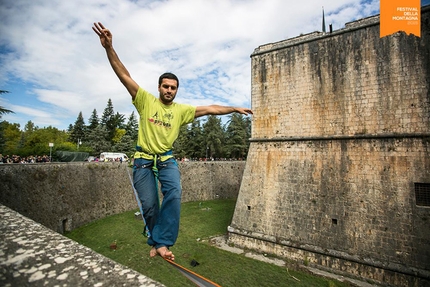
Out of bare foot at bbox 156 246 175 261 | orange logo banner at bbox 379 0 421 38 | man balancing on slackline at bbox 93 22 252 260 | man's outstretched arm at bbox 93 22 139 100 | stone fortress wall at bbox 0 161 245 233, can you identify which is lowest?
stone fortress wall at bbox 0 161 245 233

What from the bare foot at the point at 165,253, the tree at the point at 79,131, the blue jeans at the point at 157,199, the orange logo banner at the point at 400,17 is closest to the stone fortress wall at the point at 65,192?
the blue jeans at the point at 157,199

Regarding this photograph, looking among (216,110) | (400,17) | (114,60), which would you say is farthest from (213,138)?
(114,60)

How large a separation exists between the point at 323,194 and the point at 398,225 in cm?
271

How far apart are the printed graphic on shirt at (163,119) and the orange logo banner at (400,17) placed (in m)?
10.5

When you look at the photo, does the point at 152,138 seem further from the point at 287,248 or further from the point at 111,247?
the point at 111,247

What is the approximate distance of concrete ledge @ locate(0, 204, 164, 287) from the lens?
5.15ft

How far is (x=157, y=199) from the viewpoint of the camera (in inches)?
115

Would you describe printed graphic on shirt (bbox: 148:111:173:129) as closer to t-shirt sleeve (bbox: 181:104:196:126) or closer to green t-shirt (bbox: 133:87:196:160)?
green t-shirt (bbox: 133:87:196:160)

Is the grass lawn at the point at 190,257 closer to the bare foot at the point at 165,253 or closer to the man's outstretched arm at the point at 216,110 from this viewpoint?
the bare foot at the point at 165,253

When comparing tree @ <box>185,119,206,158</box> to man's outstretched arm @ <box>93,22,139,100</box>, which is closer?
man's outstretched arm @ <box>93,22,139,100</box>

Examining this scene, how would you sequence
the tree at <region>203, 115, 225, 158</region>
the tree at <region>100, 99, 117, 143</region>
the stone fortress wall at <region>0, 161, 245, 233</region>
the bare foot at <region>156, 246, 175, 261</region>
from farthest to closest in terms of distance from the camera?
the tree at <region>100, 99, 117, 143</region>
the tree at <region>203, 115, 225, 158</region>
the stone fortress wall at <region>0, 161, 245, 233</region>
the bare foot at <region>156, 246, 175, 261</region>

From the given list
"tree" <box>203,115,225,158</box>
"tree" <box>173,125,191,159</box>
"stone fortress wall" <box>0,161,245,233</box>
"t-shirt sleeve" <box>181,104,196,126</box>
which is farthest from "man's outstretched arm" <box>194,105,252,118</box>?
"tree" <box>173,125,191,159</box>

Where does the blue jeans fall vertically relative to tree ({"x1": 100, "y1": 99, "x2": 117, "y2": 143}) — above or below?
below

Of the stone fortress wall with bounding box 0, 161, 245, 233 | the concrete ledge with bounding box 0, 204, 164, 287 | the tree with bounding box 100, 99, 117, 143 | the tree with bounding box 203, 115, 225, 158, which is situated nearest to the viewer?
the concrete ledge with bounding box 0, 204, 164, 287
